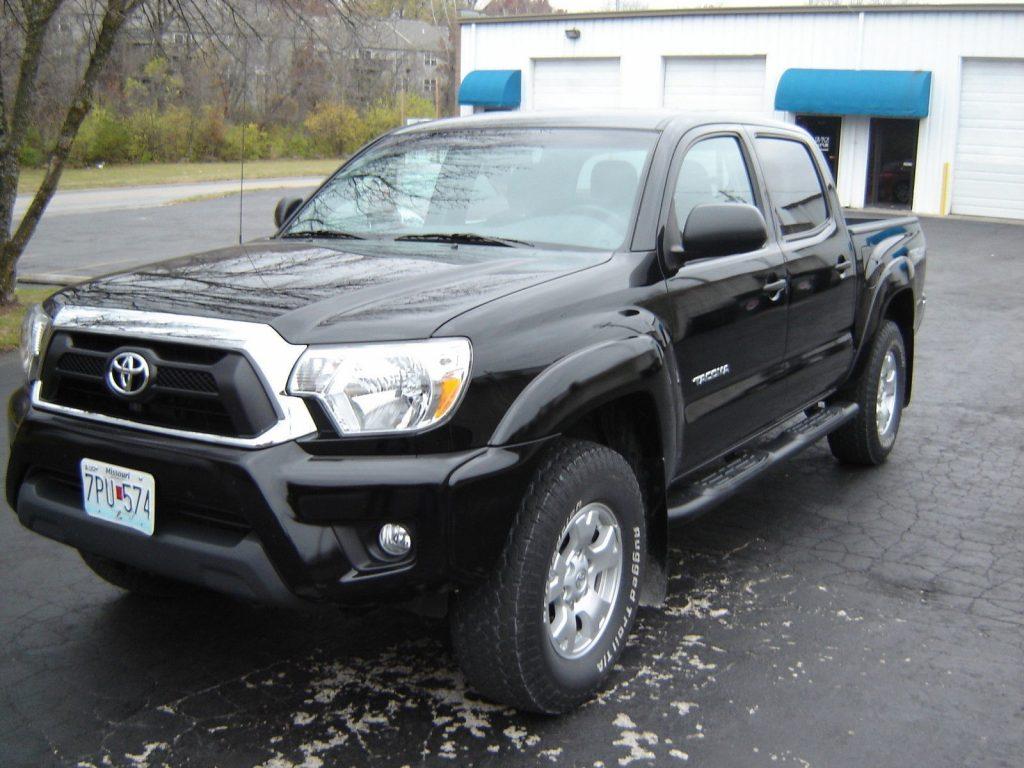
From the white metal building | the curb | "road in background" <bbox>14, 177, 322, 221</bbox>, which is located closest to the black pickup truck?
the curb

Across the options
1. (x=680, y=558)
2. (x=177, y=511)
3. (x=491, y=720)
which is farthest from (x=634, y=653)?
(x=177, y=511)

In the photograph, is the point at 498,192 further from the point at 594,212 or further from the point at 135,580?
the point at 135,580

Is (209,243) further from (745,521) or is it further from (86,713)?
(86,713)

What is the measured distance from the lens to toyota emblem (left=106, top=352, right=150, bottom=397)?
3.19 meters

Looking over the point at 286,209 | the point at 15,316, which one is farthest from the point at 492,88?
the point at 286,209

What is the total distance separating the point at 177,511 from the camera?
10.4 feet

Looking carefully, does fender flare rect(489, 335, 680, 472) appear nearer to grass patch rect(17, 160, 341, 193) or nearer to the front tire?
the front tire

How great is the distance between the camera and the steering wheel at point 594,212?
4156mm

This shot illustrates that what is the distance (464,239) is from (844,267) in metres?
2.17

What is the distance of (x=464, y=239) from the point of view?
4.19 m

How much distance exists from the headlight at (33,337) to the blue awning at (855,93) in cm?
2547

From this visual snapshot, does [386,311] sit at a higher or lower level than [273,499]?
higher

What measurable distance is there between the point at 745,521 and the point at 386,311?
2786 mm

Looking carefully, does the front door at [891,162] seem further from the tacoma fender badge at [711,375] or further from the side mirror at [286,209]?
the tacoma fender badge at [711,375]
